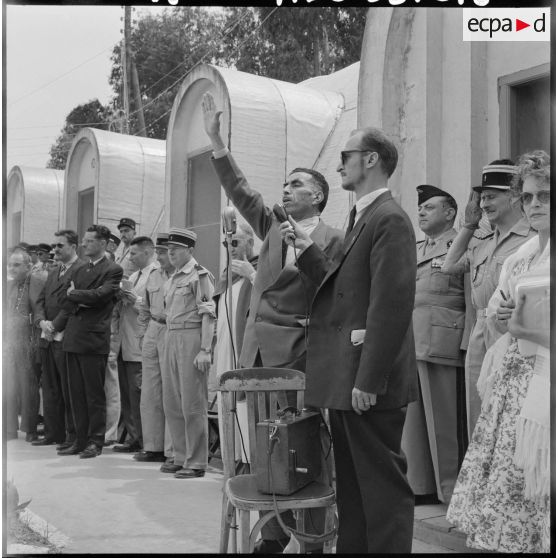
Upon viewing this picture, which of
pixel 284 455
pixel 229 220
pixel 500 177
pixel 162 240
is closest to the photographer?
pixel 284 455

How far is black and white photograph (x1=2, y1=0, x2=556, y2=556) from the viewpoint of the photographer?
3197 millimetres

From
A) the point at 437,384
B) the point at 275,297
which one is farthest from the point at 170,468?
the point at 275,297

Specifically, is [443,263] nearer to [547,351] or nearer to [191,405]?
[547,351]

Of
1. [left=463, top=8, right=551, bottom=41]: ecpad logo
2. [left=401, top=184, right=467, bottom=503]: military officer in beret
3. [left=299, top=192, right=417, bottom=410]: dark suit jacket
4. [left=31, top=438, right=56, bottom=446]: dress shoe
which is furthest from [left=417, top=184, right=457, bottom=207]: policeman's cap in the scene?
[left=31, top=438, right=56, bottom=446]: dress shoe

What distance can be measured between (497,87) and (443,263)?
134 centimetres

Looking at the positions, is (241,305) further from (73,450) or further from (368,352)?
(73,450)

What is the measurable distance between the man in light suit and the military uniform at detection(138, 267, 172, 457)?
2.80 m

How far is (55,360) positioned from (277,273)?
4466mm

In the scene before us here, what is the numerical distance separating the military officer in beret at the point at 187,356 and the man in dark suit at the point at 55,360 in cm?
159

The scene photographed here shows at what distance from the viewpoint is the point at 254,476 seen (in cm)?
341

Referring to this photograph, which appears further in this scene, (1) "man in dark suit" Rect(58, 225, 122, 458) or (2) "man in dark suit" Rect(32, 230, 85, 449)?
(2) "man in dark suit" Rect(32, 230, 85, 449)

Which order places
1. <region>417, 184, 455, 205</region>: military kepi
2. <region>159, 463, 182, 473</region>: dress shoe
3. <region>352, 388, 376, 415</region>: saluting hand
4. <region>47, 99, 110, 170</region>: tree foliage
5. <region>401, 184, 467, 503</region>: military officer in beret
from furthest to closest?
<region>47, 99, 110, 170</region>: tree foliage
<region>159, 463, 182, 473</region>: dress shoe
<region>417, 184, 455, 205</region>: military kepi
<region>401, 184, 467, 503</region>: military officer in beret
<region>352, 388, 376, 415</region>: saluting hand

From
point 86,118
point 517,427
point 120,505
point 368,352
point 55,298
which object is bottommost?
point 120,505

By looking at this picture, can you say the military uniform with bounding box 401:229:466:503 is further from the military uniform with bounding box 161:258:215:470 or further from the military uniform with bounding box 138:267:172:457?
the military uniform with bounding box 138:267:172:457
